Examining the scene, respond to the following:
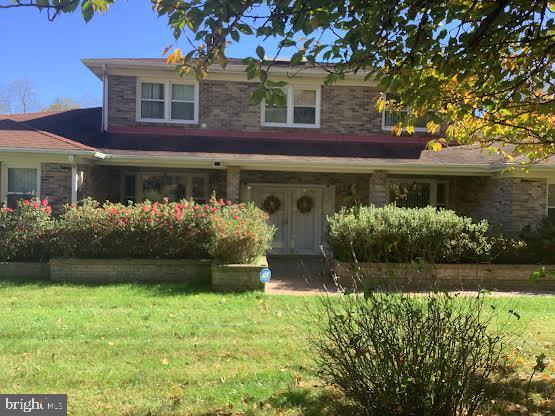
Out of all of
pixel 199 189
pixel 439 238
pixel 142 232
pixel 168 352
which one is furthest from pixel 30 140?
pixel 439 238

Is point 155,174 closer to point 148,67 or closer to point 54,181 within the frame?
point 148,67

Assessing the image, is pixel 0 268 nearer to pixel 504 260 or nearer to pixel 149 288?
pixel 149 288

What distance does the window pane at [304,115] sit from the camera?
15280 millimetres

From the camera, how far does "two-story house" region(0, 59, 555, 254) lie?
42.9 feet

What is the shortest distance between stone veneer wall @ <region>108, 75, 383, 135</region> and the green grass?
7.43 m

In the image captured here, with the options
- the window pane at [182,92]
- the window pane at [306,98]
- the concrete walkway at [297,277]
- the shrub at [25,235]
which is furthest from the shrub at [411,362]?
the window pane at [182,92]

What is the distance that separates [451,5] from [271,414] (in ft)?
13.6

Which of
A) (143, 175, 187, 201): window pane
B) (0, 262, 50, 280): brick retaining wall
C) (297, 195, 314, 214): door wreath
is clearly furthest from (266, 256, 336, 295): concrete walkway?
(0, 262, 50, 280): brick retaining wall

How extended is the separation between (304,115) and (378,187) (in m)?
3.51

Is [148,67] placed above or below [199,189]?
above

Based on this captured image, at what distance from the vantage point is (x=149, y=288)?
30.2 feet

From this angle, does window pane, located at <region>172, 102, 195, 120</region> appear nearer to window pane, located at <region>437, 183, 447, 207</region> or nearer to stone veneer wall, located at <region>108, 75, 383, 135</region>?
stone veneer wall, located at <region>108, 75, 383, 135</region>

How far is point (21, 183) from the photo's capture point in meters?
12.6

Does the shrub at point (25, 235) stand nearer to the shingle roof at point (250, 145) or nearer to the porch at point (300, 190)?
the shingle roof at point (250, 145)
